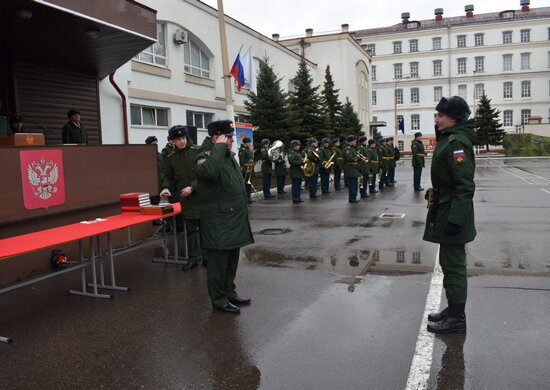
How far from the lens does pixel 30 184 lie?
6781 mm

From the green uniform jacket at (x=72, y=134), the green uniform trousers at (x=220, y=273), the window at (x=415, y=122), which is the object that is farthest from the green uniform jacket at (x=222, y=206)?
the window at (x=415, y=122)

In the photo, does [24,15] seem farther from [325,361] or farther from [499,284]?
[499,284]

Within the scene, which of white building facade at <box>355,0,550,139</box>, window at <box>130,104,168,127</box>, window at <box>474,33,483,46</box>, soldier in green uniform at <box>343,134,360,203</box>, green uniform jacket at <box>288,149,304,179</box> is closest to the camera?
soldier in green uniform at <box>343,134,360,203</box>

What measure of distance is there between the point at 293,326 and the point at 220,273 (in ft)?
3.15

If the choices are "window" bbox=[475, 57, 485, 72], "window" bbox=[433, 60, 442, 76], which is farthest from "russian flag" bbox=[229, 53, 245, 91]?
"window" bbox=[475, 57, 485, 72]

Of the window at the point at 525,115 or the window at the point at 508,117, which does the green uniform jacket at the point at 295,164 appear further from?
the window at the point at 525,115

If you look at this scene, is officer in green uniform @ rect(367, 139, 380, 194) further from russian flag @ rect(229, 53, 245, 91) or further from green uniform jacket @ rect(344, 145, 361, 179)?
russian flag @ rect(229, 53, 245, 91)

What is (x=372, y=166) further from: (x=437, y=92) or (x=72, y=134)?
(x=437, y=92)

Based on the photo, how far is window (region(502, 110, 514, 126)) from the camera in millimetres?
74438

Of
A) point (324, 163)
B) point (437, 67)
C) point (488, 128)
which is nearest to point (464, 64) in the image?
point (437, 67)

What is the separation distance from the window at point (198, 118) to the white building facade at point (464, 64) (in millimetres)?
51539

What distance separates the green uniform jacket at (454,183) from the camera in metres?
4.43

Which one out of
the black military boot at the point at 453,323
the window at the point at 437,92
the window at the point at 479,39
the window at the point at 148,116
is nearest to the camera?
the black military boot at the point at 453,323

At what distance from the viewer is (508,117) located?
245 ft
